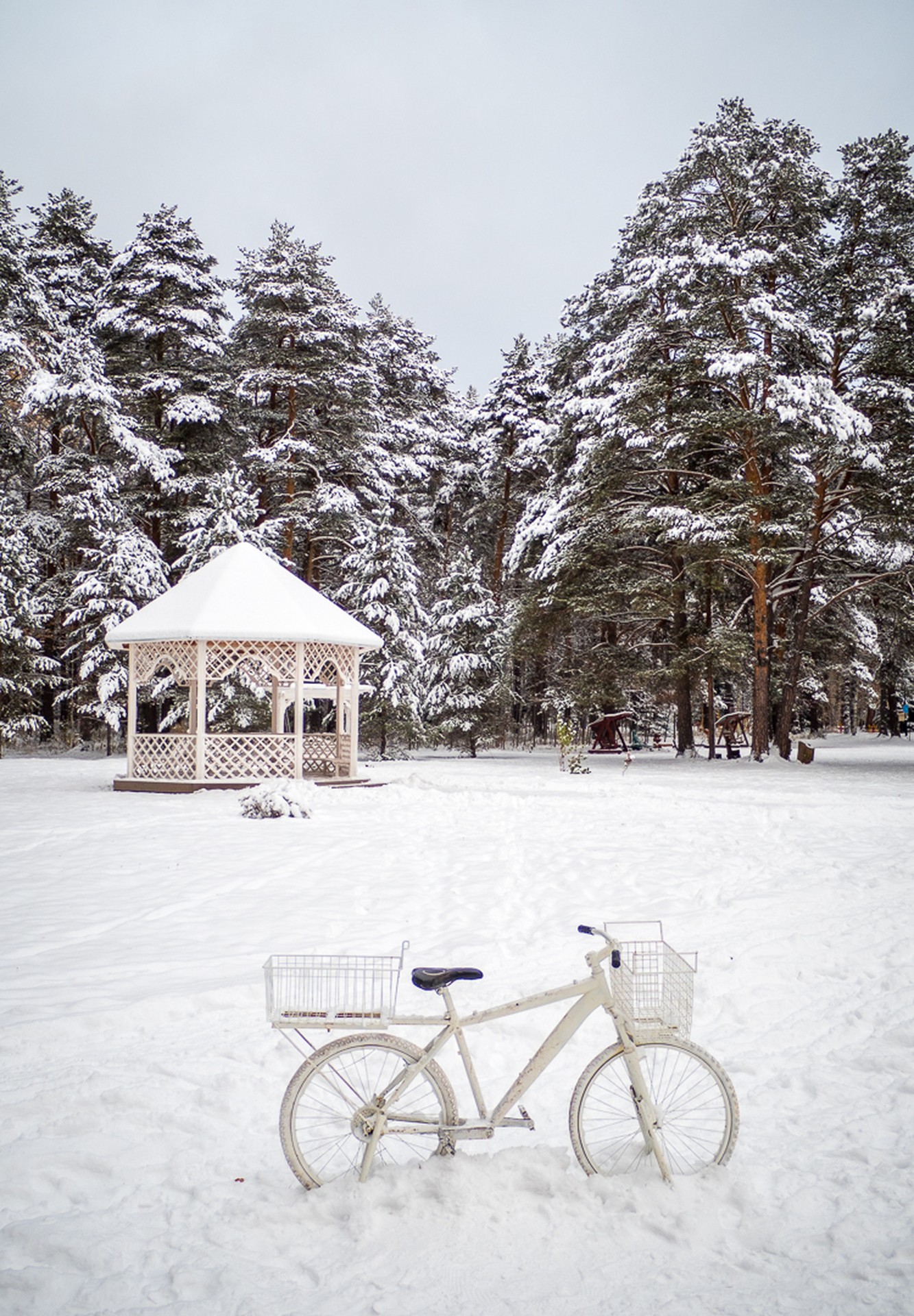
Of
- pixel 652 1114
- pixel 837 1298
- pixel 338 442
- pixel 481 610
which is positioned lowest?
pixel 837 1298

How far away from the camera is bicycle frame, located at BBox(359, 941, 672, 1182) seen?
3.31 meters

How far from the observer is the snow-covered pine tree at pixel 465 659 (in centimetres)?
2791

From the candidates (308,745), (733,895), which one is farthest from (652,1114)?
(308,745)

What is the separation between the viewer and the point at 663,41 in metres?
36.9

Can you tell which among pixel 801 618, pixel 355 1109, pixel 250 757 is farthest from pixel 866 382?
pixel 355 1109

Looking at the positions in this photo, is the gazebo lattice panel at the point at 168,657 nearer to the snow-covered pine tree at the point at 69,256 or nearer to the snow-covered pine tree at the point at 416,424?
the snow-covered pine tree at the point at 416,424

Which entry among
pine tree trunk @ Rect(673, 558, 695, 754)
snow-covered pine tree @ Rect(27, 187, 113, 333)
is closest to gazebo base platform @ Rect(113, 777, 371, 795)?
pine tree trunk @ Rect(673, 558, 695, 754)

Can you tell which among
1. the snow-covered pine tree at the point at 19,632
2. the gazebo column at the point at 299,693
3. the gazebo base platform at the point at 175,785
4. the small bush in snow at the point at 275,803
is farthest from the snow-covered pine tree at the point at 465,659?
the small bush in snow at the point at 275,803

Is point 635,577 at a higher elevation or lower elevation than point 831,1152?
higher

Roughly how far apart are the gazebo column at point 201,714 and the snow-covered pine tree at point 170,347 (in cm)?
1235

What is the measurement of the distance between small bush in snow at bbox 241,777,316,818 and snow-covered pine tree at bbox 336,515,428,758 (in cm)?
1193

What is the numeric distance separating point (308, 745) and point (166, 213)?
19.3 meters

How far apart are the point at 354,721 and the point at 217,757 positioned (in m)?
3.15

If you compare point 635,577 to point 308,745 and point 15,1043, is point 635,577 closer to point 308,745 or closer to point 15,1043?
point 308,745
